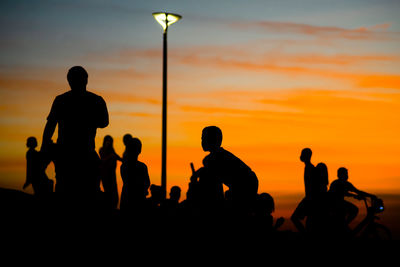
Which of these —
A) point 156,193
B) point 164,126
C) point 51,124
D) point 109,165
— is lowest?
point 156,193

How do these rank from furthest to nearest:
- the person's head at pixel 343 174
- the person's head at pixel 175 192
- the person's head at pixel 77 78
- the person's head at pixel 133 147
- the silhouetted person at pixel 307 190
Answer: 1. the person's head at pixel 343 174
2. the person's head at pixel 175 192
3. the silhouetted person at pixel 307 190
4. the person's head at pixel 133 147
5. the person's head at pixel 77 78

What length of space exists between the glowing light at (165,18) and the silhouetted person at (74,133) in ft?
33.1

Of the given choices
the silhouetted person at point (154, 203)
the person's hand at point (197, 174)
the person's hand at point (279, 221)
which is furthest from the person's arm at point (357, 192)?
the person's hand at point (197, 174)

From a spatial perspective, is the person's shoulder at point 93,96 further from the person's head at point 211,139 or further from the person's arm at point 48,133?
the person's head at point 211,139

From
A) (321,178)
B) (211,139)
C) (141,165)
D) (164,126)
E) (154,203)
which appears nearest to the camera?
(211,139)

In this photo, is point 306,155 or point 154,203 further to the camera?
point 306,155

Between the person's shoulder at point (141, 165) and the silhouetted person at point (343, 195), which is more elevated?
the person's shoulder at point (141, 165)

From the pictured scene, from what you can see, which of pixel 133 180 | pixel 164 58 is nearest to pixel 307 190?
pixel 133 180

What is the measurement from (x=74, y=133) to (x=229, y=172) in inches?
77.8

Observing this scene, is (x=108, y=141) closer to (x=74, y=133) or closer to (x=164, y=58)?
(x=164, y=58)

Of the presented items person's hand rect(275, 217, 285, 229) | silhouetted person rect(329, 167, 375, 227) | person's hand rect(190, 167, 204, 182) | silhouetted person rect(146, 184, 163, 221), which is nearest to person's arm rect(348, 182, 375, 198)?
Answer: silhouetted person rect(329, 167, 375, 227)

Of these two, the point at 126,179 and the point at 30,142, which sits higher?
the point at 30,142

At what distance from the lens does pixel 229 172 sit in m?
7.65

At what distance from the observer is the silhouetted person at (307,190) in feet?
42.2
